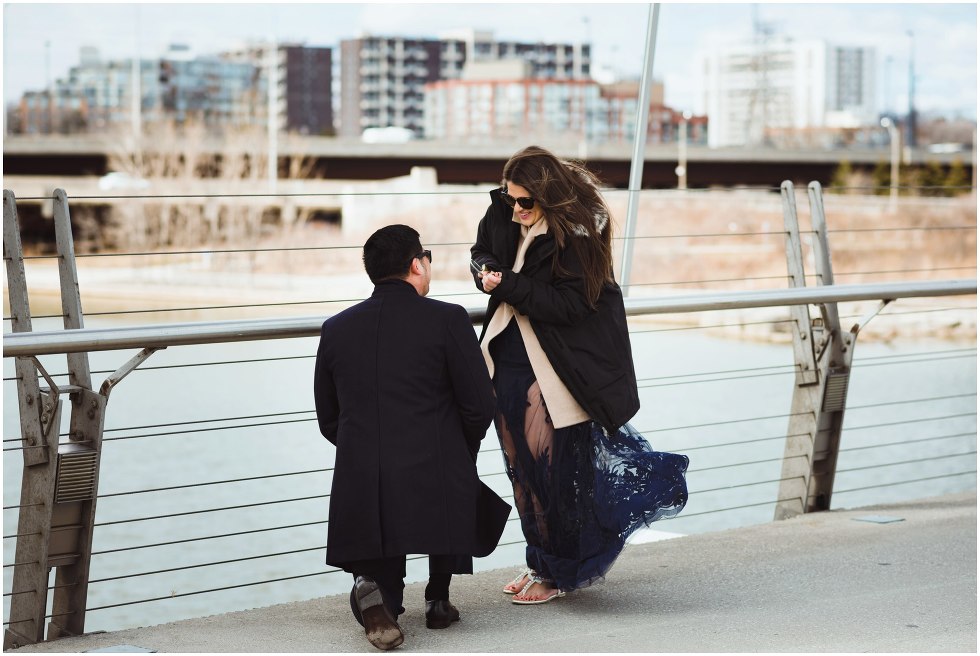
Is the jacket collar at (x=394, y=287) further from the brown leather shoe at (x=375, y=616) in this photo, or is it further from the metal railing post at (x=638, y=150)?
the metal railing post at (x=638, y=150)

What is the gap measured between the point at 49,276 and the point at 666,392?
1525cm

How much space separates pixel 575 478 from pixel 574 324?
1.54ft

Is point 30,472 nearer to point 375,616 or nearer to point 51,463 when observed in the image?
point 51,463

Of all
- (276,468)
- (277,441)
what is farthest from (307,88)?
(276,468)

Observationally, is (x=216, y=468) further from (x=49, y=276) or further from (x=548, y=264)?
(x=49, y=276)

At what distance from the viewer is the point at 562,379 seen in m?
3.50

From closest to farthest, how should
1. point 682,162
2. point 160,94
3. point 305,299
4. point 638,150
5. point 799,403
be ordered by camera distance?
point 638,150, point 799,403, point 305,299, point 682,162, point 160,94

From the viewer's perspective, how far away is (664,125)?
244 ft

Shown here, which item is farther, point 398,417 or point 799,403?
point 799,403

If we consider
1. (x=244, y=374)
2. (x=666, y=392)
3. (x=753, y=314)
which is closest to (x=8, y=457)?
(x=244, y=374)

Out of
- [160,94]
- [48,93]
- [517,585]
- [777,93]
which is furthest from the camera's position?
[777,93]

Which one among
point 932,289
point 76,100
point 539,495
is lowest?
point 539,495

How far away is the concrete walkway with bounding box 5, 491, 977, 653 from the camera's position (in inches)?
128

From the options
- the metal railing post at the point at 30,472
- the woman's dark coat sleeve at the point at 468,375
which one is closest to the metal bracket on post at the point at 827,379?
the woman's dark coat sleeve at the point at 468,375
